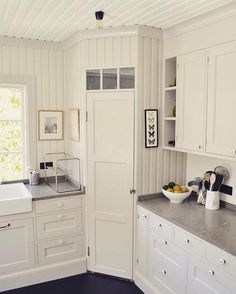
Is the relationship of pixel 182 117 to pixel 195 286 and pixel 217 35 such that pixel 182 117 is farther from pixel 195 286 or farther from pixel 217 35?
pixel 195 286

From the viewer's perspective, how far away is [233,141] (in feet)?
7.52

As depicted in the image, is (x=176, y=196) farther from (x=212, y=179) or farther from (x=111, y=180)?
(x=111, y=180)

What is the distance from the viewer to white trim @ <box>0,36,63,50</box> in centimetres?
327

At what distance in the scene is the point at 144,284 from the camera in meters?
2.86

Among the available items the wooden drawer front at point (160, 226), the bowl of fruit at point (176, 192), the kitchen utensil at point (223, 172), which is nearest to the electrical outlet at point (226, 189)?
the kitchen utensil at point (223, 172)

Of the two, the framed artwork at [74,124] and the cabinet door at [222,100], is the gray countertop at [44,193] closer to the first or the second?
the framed artwork at [74,124]

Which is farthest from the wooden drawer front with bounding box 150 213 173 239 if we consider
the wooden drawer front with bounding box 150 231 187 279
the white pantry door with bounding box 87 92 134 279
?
the white pantry door with bounding box 87 92 134 279

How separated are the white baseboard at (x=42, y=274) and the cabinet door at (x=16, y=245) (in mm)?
66

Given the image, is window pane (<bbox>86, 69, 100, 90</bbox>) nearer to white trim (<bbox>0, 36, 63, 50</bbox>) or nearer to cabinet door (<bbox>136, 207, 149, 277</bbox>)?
white trim (<bbox>0, 36, 63, 50</bbox>)

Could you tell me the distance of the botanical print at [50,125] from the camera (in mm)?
3572

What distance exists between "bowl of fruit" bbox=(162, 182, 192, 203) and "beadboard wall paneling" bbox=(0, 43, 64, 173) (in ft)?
4.80

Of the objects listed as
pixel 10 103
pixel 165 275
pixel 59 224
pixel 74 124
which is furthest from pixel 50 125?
pixel 165 275

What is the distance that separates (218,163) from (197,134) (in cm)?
39

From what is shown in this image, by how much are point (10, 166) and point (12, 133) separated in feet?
1.29
